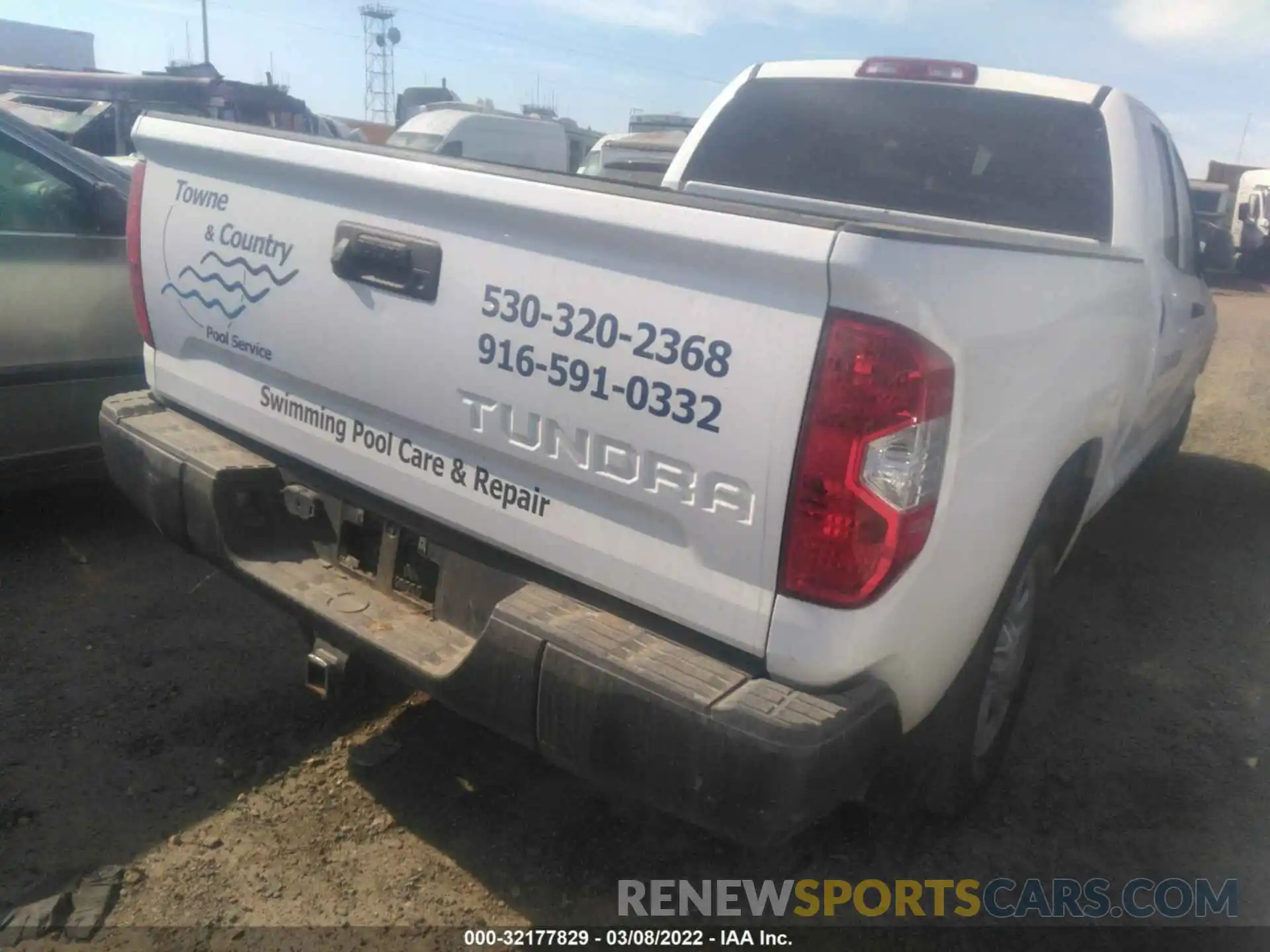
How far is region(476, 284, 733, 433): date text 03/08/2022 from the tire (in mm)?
1012

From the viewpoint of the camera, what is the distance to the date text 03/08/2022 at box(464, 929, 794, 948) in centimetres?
246

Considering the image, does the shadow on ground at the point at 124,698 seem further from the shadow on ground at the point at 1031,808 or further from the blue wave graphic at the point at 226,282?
the blue wave graphic at the point at 226,282

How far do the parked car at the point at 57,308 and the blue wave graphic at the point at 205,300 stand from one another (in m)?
1.31

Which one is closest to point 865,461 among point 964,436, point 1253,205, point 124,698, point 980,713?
point 964,436

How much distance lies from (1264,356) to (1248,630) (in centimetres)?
940

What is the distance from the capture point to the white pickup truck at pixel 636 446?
1.88 meters

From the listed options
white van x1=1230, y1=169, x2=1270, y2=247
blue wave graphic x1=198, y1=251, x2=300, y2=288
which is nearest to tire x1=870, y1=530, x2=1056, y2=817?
blue wave graphic x1=198, y1=251, x2=300, y2=288

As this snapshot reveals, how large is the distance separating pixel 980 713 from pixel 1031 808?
498 mm

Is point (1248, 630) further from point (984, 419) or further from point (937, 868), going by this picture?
point (984, 419)

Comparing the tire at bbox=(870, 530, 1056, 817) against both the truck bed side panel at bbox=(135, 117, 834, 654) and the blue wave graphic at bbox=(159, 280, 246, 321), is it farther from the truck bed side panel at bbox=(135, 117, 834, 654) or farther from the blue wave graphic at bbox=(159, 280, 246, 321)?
the blue wave graphic at bbox=(159, 280, 246, 321)

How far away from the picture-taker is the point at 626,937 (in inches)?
99.2

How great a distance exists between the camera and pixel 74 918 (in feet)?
7.83

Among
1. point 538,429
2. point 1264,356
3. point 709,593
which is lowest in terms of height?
point 1264,356

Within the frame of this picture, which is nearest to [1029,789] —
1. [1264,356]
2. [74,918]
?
[74,918]
